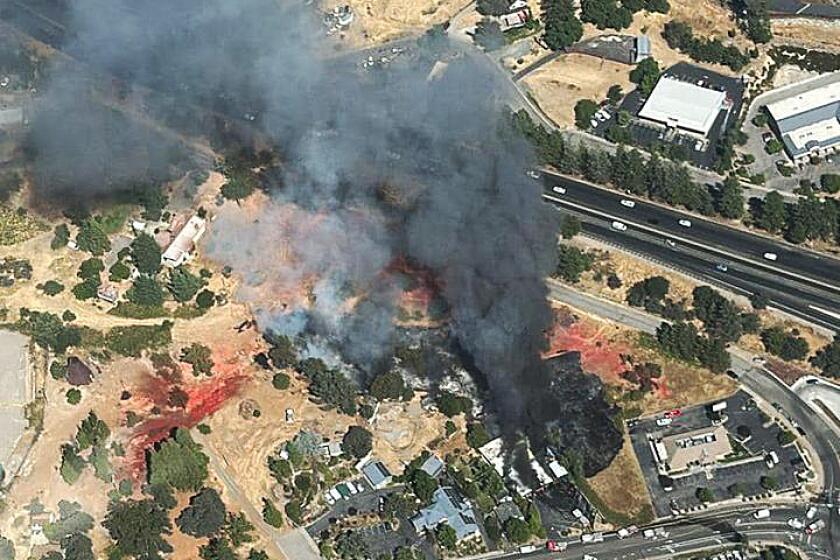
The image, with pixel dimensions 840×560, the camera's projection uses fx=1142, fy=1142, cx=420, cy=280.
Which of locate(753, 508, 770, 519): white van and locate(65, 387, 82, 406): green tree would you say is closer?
locate(753, 508, 770, 519): white van

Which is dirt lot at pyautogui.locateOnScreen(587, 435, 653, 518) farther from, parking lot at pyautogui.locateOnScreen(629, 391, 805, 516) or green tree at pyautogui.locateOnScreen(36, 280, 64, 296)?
green tree at pyautogui.locateOnScreen(36, 280, 64, 296)

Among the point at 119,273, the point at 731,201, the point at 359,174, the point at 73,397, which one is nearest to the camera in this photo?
the point at 73,397

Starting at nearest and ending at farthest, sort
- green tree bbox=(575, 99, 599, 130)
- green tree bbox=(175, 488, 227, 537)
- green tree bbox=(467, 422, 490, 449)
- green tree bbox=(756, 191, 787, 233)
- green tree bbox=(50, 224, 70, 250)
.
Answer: green tree bbox=(175, 488, 227, 537)
green tree bbox=(467, 422, 490, 449)
green tree bbox=(756, 191, 787, 233)
green tree bbox=(50, 224, 70, 250)
green tree bbox=(575, 99, 599, 130)

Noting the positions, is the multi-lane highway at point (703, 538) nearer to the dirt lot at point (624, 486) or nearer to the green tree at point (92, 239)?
the dirt lot at point (624, 486)

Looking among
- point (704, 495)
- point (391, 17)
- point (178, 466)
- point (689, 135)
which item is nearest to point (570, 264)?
point (689, 135)

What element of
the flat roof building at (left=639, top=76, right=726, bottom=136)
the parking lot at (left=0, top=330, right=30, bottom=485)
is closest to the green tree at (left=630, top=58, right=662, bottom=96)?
the flat roof building at (left=639, top=76, right=726, bottom=136)

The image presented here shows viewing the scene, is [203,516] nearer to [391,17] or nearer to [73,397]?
[73,397]

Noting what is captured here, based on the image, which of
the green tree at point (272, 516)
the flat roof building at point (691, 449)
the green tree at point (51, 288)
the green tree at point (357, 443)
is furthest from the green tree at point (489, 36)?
the green tree at point (272, 516)
